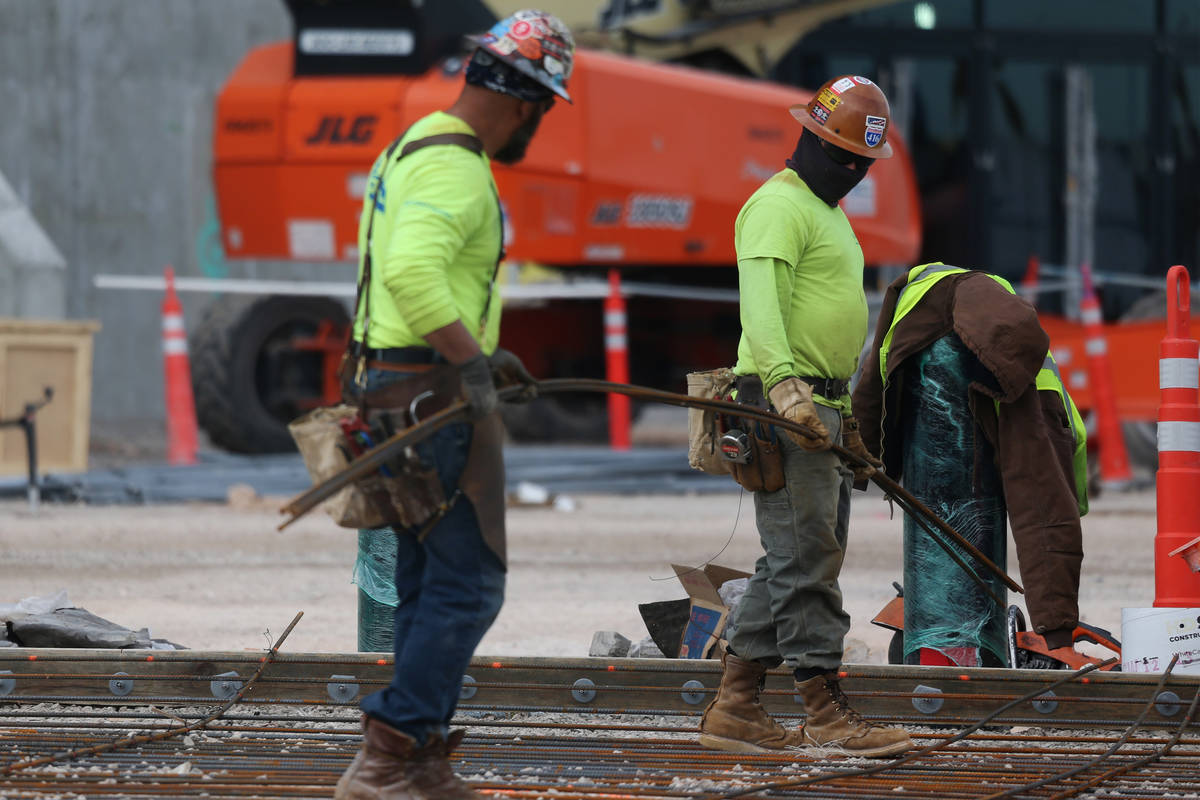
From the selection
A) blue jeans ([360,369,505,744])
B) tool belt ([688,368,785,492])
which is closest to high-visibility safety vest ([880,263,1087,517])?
tool belt ([688,368,785,492])

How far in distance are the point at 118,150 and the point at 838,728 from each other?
1527cm

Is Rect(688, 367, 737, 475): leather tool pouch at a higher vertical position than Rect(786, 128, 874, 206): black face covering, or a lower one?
lower

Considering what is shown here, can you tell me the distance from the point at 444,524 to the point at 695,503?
7.66 meters

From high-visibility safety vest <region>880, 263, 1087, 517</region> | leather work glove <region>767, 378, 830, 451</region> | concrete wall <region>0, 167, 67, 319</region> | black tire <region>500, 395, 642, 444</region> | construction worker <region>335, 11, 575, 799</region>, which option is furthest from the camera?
black tire <region>500, 395, 642, 444</region>

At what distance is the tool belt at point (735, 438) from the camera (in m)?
4.84

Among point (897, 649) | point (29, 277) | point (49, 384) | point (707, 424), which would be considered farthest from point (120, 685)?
point (29, 277)

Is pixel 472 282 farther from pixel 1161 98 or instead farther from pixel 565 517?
pixel 1161 98

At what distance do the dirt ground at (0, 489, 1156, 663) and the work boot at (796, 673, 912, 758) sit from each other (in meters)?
1.13

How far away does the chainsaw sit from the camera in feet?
17.5

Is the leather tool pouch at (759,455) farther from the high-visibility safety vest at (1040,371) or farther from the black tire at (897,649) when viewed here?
the black tire at (897,649)

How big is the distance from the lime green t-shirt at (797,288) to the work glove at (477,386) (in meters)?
1.00

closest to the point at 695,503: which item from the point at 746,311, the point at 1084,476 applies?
the point at 1084,476

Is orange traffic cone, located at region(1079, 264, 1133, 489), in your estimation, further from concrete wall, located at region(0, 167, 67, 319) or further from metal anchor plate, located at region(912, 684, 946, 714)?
metal anchor plate, located at region(912, 684, 946, 714)

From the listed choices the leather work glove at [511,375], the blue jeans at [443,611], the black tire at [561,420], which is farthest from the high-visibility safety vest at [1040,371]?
the black tire at [561,420]
